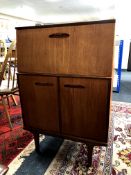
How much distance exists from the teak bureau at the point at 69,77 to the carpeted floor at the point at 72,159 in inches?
5.3

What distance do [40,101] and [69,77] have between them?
293mm

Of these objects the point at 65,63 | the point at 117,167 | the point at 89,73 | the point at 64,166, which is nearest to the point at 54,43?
the point at 65,63

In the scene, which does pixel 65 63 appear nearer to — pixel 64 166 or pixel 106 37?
pixel 106 37

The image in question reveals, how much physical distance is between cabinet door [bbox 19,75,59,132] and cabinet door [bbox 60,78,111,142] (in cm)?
6

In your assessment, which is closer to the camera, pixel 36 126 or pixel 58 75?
pixel 58 75

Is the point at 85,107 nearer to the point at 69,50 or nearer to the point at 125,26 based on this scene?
the point at 69,50

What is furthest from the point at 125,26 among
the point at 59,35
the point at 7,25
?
the point at 7,25

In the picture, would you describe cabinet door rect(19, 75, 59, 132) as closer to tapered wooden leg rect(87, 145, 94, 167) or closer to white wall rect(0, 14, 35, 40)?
tapered wooden leg rect(87, 145, 94, 167)

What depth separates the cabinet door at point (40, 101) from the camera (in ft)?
3.86

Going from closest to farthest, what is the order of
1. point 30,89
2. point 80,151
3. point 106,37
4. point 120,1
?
point 106,37 < point 30,89 < point 80,151 < point 120,1

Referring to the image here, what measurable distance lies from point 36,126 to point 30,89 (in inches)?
11.8

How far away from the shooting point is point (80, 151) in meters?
1.47

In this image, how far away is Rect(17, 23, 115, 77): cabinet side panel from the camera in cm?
99

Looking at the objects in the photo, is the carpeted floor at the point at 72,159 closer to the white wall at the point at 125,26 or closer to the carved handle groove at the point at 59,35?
the carved handle groove at the point at 59,35
